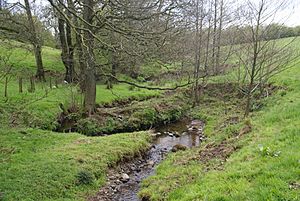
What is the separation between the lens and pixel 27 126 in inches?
526

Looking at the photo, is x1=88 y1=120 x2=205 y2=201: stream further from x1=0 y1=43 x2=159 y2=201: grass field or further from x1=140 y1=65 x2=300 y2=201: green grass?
x1=140 y1=65 x2=300 y2=201: green grass

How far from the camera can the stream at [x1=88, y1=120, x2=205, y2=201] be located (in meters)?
9.41

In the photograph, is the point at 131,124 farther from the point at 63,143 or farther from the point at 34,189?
the point at 34,189

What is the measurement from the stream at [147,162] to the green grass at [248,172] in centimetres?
53

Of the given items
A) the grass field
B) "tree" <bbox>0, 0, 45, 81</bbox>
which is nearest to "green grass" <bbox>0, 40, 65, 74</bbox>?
"tree" <bbox>0, 0, 45, 81</bbox>

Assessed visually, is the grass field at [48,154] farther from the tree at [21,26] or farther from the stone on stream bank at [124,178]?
the tree at [21,26]

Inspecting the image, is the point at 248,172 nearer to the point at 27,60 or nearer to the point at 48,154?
the point at 48,154

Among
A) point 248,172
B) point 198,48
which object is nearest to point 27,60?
point 198,48

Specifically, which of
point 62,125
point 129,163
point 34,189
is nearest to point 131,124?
point 62,125

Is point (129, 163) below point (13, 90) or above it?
below

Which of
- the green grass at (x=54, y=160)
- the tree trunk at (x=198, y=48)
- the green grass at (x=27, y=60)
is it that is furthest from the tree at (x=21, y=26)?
the tree trunk at (x=198, y=48)

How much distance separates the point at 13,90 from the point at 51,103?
9.77 feet

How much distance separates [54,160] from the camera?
981 cm

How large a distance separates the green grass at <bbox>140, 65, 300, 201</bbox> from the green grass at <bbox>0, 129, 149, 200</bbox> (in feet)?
5.65
